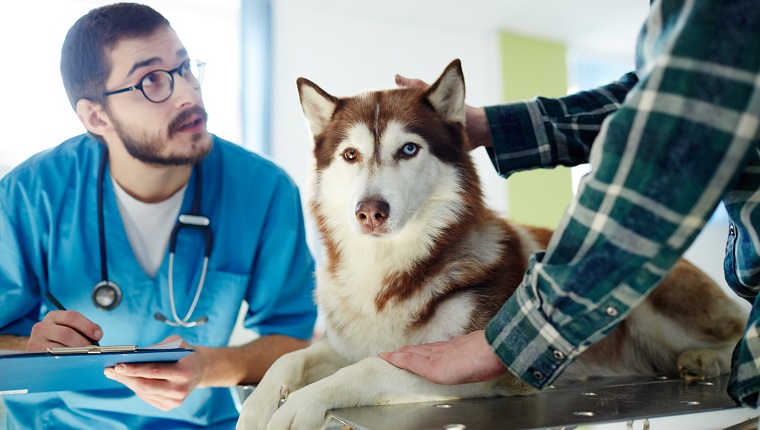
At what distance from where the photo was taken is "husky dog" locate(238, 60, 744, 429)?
3.26ft

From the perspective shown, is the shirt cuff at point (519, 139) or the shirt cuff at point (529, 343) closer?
the shirt cuff at point (529, 343)

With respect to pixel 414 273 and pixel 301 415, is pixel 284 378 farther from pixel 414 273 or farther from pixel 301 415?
pixel 414 273

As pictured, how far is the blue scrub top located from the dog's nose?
51 cm

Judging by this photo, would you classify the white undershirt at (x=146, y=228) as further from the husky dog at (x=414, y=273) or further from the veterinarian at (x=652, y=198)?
the veterinarian at (x=652, y=198)

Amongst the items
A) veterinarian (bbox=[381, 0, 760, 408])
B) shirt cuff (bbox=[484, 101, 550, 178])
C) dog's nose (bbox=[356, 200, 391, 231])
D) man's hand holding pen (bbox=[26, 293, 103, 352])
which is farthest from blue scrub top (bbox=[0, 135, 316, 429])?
veterinarian (bbox=[381, 0, 760, 408])

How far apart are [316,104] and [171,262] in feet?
1.68

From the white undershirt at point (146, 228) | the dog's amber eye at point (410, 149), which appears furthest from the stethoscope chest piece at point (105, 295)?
the dog's amber eye at point (410, 149)

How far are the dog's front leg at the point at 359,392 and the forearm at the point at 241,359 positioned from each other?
467 millimetres

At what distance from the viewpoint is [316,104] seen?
1278 millimetres

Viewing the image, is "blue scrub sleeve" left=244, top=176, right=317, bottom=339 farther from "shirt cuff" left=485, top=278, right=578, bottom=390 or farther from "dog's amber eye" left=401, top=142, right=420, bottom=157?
"shirt cuff" left=485, top=278, right=578, bottom=390

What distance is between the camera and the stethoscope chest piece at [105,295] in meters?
1.33

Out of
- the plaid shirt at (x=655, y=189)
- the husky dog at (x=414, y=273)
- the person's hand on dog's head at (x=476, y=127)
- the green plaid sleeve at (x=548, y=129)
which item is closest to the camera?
the plaid shirt at (x=655, y=189)

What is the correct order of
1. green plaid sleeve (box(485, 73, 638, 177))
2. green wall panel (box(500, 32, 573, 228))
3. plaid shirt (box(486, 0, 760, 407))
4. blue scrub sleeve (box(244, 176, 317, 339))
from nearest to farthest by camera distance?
1. plaid shirt (box(486, 0, 760, 407))
2. green plaid sleeve (box(485, 73, 638, 177))
3. blue scrub sleeve (box(244, 176, 317, 339))
4. green wall panel (box(500, 32, 573, 228))

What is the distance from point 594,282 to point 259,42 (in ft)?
12.9
